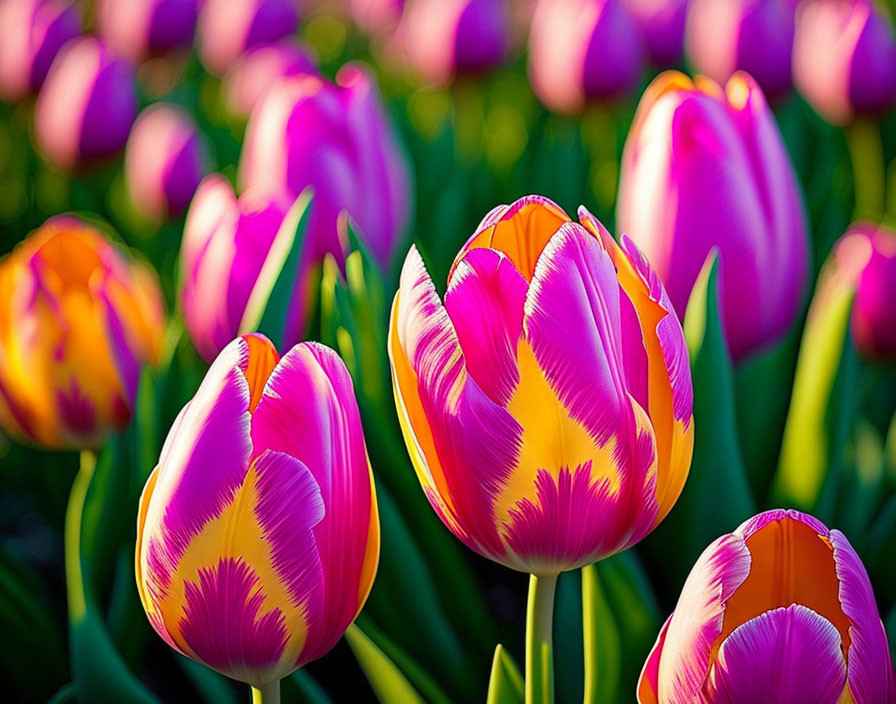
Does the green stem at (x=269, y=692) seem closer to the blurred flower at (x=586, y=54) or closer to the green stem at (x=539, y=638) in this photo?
the green stem at (x=539, y=638)

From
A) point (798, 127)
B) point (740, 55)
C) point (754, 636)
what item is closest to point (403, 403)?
point (754, 636)

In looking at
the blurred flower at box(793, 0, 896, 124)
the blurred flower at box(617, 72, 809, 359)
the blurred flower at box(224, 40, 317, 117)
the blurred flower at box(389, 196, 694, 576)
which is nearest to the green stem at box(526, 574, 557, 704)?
the blurred flower at box(389, 196, 694, 576)

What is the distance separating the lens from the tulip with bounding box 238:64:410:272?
925mm

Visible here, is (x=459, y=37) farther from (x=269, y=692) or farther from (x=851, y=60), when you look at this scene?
(x=269, y=692)

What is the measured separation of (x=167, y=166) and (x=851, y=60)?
0.79 metres

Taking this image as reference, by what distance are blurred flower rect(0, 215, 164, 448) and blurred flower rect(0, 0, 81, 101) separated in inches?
39.0

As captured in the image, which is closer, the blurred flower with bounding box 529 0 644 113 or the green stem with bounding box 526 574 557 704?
the green stem with bounding box 526 574 557 704

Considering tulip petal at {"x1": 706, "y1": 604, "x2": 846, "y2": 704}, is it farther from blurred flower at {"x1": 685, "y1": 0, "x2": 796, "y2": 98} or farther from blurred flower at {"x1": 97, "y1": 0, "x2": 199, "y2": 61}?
blurred flower at {"x1": 97, "y1": 0, "x2": 199, "y2": 61}

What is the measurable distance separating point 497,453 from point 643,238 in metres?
0.32

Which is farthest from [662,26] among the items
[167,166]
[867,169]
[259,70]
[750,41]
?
[167,166]

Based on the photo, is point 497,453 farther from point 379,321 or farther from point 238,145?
point 238,145

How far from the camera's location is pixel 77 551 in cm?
79

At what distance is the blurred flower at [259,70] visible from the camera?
132 centimetres

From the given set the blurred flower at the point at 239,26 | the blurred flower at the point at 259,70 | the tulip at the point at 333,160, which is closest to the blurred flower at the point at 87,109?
the blurred flower at the point at 259,70
